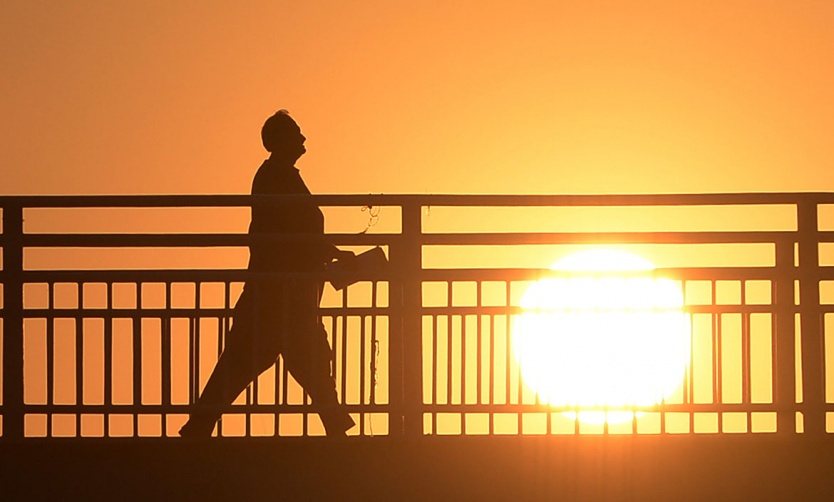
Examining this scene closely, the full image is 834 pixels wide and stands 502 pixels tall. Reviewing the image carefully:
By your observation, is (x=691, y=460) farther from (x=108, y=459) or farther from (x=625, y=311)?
(x=108, y=459)

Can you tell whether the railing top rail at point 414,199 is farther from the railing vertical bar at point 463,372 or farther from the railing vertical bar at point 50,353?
the railing vertical bar at point 463,372

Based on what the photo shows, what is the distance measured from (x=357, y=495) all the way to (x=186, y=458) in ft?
3.09

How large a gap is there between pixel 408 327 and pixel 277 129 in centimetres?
198

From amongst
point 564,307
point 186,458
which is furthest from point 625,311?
point 186,458

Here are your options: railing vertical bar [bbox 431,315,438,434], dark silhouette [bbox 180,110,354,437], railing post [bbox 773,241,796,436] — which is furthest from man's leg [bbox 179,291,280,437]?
railing post [bbox 773,241,796,436]

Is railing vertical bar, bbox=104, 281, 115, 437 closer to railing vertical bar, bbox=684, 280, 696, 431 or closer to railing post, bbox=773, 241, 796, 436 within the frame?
A: railing vertical bar, bbox=684, 280, 696, 431

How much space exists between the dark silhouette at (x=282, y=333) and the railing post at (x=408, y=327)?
34 centimetres

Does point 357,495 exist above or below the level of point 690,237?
below

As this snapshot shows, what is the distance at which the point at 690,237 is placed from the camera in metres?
10.8

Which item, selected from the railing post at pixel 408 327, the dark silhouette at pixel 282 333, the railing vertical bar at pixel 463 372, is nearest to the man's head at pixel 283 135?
the dark silhouette at pixel 282 333

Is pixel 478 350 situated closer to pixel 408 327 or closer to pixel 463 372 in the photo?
pixel 463 372

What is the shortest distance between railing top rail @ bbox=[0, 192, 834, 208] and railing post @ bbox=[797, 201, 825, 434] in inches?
6.6

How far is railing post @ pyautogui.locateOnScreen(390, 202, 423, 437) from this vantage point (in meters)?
10.7

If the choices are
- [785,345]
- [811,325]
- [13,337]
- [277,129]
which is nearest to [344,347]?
[13,337]
